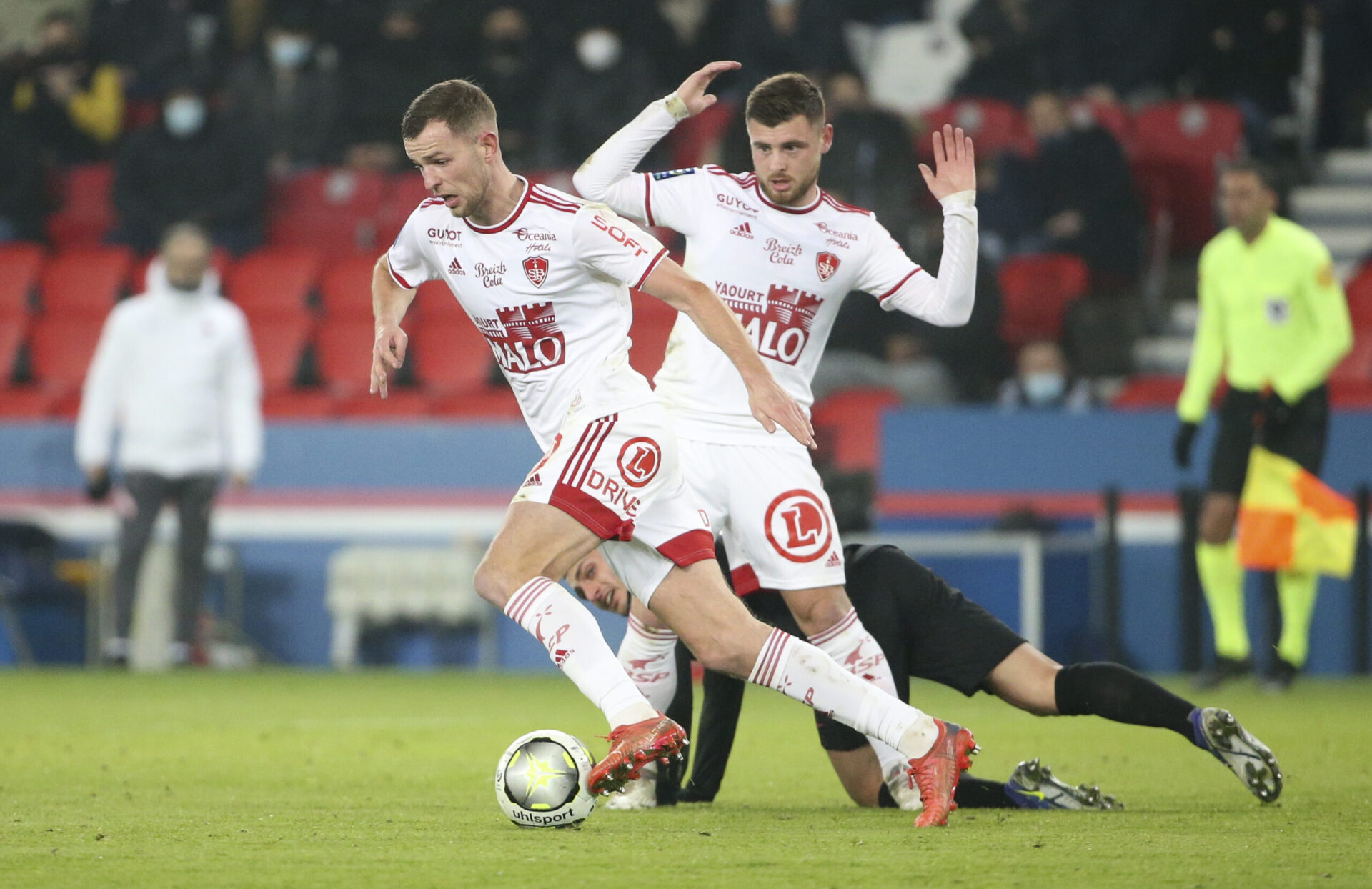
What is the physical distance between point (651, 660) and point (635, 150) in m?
1.48

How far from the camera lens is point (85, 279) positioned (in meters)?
13.5

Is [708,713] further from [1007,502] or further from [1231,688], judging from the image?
[1007,502]

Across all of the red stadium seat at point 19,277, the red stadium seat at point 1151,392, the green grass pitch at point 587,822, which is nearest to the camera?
the green grass pitch at point 587,822

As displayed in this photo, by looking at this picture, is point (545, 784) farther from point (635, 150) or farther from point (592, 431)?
point (635, 150)

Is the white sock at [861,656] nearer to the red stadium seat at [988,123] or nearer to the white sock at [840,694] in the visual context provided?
the white sock at [840,694]

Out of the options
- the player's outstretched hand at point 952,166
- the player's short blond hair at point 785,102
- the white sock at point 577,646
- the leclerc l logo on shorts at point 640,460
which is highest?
the player's short blond hair at point 785,102

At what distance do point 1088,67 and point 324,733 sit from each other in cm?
909

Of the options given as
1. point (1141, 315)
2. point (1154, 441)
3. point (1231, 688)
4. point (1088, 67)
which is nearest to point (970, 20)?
point (1088, 67)

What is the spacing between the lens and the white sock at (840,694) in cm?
460

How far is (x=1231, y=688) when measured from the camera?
9.63 meters

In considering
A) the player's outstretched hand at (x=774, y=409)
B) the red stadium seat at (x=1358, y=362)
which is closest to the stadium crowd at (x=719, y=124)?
the red stadium seat at (x=1358, y=362)

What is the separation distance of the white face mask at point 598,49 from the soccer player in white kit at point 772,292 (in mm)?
8799

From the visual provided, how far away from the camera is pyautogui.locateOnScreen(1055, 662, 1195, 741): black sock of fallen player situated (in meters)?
4.95

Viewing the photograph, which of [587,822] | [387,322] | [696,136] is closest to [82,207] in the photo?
[696,136]
